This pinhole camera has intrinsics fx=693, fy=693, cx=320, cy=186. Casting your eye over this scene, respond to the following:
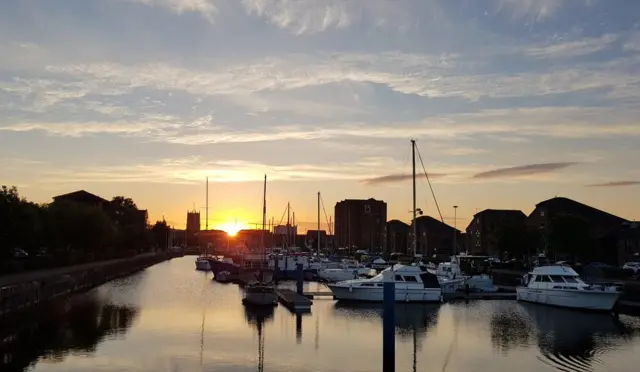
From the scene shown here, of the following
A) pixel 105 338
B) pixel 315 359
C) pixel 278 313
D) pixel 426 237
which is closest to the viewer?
pixel 315 359

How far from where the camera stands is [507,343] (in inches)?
1353

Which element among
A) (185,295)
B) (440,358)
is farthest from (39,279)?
(440,358)

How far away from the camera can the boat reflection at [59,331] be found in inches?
1131

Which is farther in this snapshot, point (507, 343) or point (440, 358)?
point (507, 343)

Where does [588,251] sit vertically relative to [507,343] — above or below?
above

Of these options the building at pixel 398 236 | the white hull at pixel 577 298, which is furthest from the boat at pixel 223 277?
the building at pixel 398 236

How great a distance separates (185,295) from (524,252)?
47381 mm

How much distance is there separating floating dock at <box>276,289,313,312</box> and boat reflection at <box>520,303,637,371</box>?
14454mm

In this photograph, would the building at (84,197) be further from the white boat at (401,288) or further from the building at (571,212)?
the white boat at (401,288)

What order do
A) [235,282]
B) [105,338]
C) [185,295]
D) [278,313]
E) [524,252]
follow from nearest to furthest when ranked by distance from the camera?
[105,338]
[278,313]
[185,295]
[235,282]
[524,252]

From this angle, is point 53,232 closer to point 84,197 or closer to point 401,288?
point 401,288

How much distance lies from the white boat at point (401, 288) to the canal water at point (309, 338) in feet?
6.04

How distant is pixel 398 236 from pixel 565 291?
110680mm

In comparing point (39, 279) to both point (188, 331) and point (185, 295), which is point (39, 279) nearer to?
point (185, 295)
